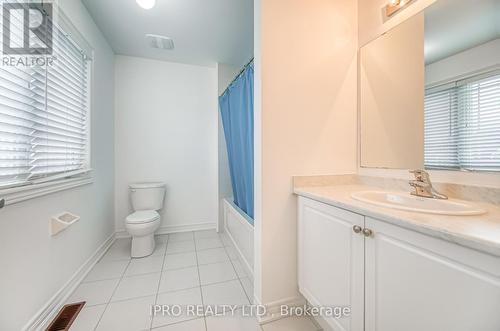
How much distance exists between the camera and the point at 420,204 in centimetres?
102

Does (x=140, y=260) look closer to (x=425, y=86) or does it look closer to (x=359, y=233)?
(x=359, y=233)

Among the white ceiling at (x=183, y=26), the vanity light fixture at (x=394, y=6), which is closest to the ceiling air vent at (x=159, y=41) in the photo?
the white ceiling at (x=183, y=26)

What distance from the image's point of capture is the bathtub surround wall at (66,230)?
1012 millimetres

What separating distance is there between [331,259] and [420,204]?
1.77 ft

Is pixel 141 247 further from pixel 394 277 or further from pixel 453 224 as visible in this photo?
pixel 453 224

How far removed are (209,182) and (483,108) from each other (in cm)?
263

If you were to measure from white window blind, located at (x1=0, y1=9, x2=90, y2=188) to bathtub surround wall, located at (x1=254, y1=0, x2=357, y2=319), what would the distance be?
4.39 feet

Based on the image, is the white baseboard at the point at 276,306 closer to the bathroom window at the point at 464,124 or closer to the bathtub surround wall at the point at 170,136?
the bathroom window at the point at 464,124

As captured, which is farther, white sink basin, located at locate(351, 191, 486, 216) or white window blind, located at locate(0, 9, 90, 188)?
white window blind, located at locate(0, 9, 90, 188)

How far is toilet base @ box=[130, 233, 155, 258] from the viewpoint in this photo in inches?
81.4

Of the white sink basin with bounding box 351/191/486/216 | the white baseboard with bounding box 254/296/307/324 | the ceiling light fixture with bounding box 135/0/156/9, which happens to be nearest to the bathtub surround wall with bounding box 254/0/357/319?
the white baseboard with bounding box 254/296/307/324

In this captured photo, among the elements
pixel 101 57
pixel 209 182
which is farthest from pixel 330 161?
pixel 101 57

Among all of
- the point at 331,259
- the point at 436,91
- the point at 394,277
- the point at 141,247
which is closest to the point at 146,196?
the point at 141,247

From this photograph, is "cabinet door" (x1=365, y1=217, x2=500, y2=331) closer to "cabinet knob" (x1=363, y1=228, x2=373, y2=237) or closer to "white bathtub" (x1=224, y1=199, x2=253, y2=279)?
"cabinet knob" (x1=363, y1=228, x2=373, y2=237)
